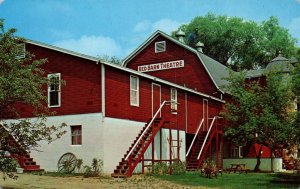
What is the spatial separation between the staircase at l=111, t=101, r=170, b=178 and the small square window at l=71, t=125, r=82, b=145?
7.18 ft

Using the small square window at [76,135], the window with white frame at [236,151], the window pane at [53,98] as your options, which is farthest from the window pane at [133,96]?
the window with white frame at [236,151]

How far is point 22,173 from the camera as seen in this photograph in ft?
67.1

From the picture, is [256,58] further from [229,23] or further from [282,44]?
[229,23]

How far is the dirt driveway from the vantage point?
15873mm

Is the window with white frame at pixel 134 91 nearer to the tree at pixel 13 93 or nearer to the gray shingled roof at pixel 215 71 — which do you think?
the gray shingled roof at pixel 215 71

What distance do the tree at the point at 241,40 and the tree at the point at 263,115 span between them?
25.0ft

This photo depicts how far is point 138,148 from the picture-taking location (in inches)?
901

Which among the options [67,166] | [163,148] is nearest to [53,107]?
[67,166]

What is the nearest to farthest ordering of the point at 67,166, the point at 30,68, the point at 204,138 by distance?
the point at 30,68, the point at 67,166, the point at 204,138

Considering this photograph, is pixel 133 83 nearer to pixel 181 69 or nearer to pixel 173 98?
pixel 173 98

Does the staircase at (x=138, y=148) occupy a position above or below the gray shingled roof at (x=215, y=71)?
below

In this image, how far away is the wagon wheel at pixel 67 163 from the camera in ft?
71.6

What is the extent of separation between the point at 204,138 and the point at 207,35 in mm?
15636

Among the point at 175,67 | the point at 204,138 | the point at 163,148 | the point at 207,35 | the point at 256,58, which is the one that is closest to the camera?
the point at 163,148
